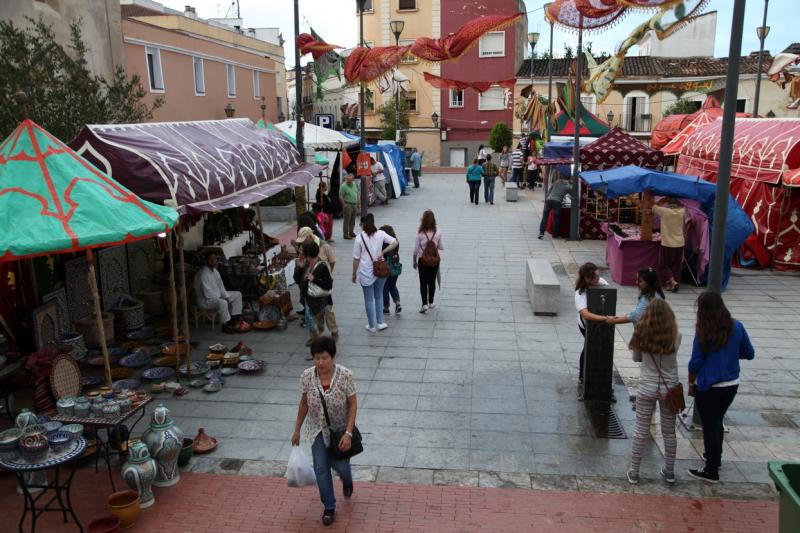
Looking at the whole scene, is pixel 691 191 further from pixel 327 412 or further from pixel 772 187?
pixel 327 412

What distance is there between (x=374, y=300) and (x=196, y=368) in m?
2.76

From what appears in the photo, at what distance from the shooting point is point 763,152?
14773 millimetres

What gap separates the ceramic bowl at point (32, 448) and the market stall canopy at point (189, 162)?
3282 millimetres

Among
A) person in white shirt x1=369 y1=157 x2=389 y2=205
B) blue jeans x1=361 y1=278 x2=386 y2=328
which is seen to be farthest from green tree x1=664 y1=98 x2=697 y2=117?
blue jeans x1=361 y1=278 x2=386 y2=328

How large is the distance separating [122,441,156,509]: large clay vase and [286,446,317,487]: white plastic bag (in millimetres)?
1253

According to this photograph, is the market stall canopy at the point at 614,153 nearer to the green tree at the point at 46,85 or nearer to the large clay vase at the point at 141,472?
the green tree at the point at 46,85

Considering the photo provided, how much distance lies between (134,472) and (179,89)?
22.5 meters

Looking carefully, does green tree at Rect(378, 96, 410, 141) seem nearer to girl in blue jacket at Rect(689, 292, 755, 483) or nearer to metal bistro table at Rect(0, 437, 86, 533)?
girl in blue jacket at Rect(689, 292, 755, 483)

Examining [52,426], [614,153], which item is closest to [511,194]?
[614,153]

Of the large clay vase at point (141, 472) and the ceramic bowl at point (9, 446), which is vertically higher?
the ceramic bowl at point (9, 446)

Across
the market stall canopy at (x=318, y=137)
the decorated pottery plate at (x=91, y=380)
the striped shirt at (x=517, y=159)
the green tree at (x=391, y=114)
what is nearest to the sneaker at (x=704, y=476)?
the decorated pottery plate at (x=91, y=380)

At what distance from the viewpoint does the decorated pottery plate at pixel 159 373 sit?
8.31 m

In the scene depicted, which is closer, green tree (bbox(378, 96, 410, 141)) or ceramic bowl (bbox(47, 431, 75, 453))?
ceramic bowl (bbox(47, 431, 75, 453))

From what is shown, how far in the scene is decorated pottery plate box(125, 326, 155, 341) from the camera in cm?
979
